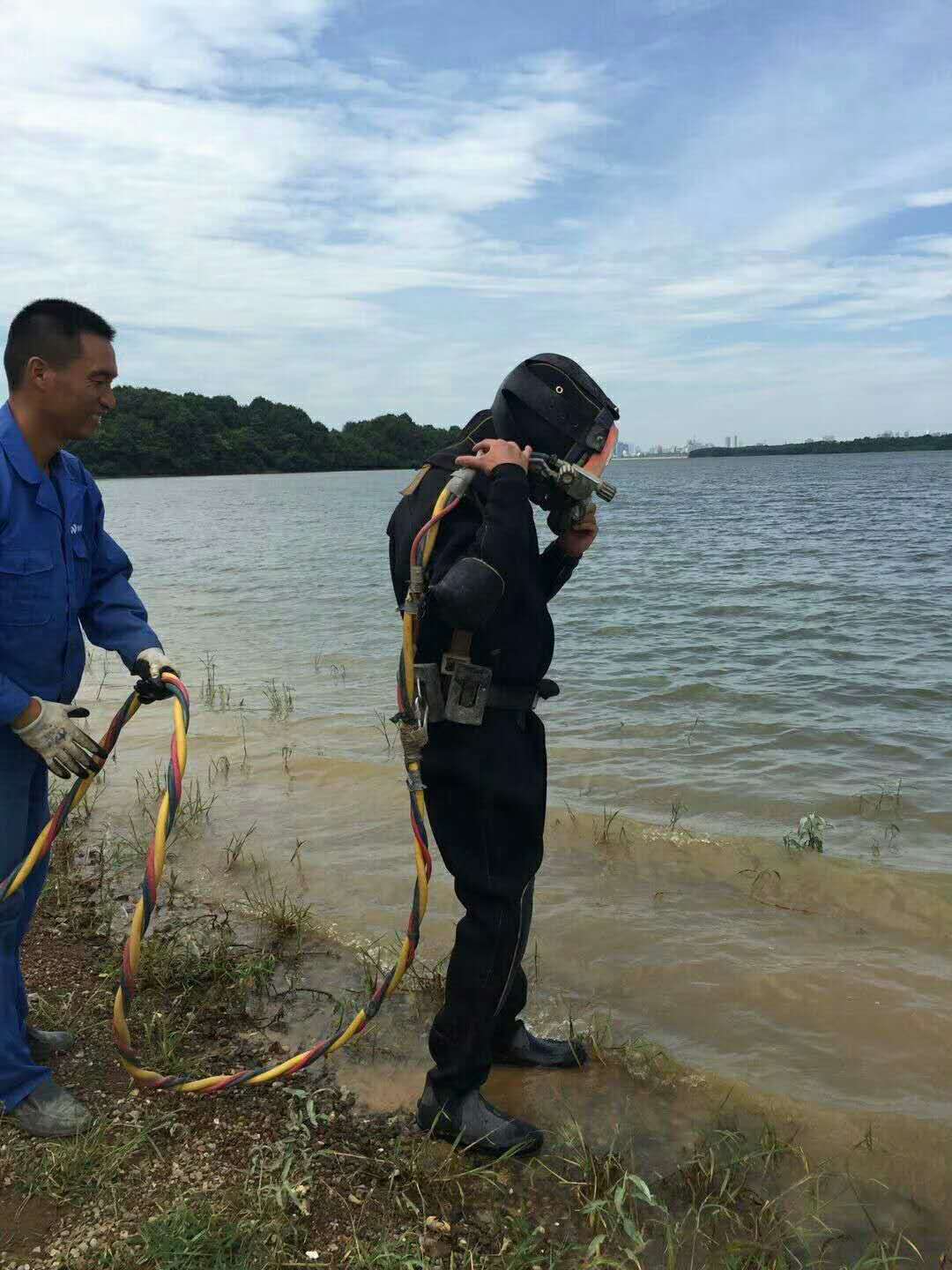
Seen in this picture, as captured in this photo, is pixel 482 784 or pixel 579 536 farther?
pixel 579 536

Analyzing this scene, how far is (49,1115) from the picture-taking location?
9.64 ft

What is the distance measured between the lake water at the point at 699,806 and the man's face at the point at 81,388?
9.42 feet

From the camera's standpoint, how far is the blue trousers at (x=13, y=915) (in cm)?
293

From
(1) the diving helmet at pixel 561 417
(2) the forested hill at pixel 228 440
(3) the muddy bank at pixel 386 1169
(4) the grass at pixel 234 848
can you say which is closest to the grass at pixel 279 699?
(4) the grass at pixel 234 848

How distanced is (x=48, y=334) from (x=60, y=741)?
1.28m

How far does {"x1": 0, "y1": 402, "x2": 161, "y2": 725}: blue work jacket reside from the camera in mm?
2883

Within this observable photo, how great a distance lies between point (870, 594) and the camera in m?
16.5

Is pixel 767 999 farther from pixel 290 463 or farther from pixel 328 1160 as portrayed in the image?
pixel 290 463

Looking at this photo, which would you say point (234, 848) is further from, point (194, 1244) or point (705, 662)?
point (705, 662)

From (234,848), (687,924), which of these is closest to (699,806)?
(687,924)

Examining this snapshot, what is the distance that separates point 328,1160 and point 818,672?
30.2 feet

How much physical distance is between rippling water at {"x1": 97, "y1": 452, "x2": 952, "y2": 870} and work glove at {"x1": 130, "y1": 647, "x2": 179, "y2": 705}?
4.26 metres

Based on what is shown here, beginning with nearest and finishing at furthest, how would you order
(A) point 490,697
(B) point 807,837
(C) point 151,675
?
1. (A) point 490,697
2. (C) point 151,675
3. (B) point 807,837

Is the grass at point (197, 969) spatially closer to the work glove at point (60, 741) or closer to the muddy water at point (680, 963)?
the muddy water at point (680, 963)
